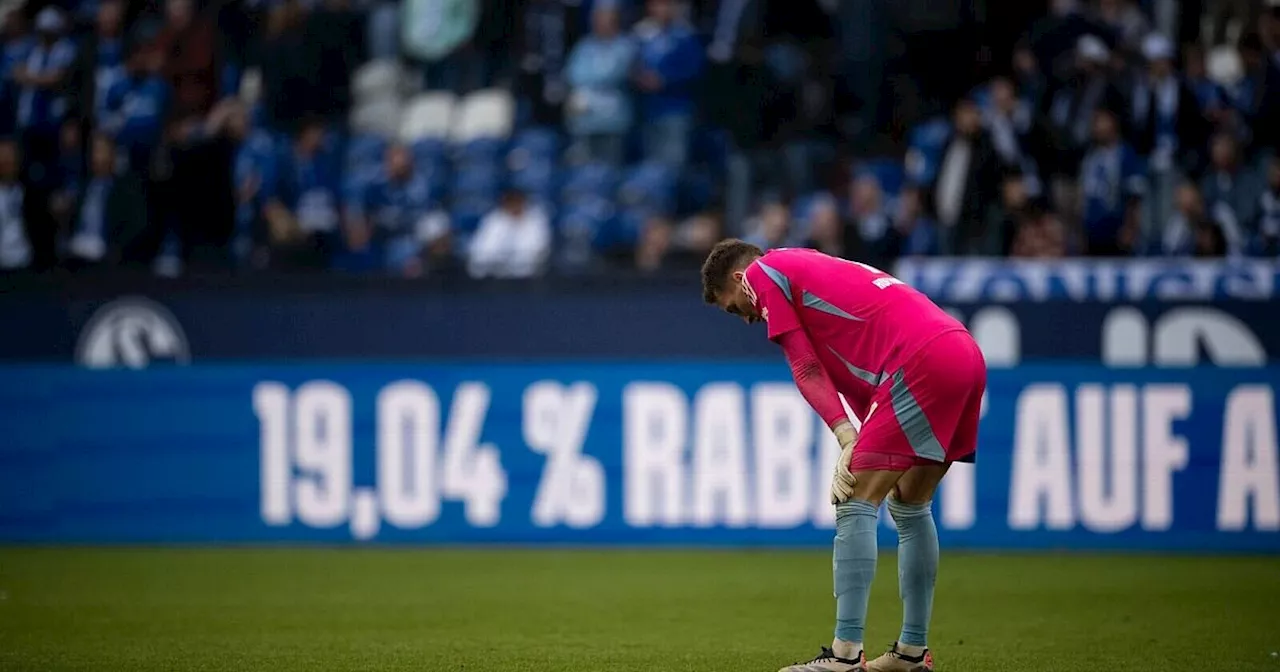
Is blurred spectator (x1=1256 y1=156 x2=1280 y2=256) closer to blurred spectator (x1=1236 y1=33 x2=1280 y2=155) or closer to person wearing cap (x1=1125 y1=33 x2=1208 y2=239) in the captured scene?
blurred spectator (x1=1236 y1=33 x2=1280 y2=155)

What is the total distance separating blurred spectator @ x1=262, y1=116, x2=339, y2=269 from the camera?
50.0 ft

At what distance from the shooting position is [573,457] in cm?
1310

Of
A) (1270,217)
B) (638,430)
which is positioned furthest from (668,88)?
(1270,217)

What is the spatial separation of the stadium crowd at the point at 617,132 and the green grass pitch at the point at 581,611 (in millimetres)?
3309

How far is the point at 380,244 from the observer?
51.4 ft

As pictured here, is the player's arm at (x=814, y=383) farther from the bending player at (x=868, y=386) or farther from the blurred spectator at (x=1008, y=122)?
the blurred spectator at (x=1008, y=122)

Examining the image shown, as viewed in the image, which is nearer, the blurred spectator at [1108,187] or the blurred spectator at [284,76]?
the blurred spectator at [1108,187]

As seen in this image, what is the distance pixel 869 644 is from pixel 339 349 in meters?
7.36

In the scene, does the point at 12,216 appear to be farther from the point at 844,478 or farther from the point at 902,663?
the point at 902,663

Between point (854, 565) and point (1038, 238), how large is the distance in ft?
26.6

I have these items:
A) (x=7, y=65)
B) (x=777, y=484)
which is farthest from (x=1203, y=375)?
(x=7, y=65)

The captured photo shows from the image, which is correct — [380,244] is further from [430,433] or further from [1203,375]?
[1203,375]

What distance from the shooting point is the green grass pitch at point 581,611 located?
7602 mm

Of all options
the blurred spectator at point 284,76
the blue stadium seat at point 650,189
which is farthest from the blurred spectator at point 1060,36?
the blurred spectator at point 284,76
